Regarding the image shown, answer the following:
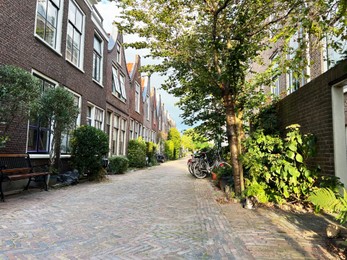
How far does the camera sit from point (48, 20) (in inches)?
383

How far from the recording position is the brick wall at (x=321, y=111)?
16.9 feet

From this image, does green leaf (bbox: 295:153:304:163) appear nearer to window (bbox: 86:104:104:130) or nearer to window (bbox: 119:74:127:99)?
window (bbox: 86:104:104:130)

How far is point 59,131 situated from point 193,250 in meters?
6.30

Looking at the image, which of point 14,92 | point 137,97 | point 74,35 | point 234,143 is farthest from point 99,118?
point 137,97

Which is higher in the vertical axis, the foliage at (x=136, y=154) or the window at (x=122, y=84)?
the window at (x=122, y=84)

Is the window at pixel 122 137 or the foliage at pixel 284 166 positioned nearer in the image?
the foliage at pixel 284 166

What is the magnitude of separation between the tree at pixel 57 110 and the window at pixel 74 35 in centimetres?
362

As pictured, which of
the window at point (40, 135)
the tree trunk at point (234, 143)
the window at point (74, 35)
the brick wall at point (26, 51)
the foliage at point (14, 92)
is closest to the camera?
the foliage at point (14, 92)

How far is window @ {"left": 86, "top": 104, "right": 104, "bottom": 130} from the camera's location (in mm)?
13758

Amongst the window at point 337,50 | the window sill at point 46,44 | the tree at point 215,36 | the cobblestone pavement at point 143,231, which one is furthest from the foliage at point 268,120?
the window sill at point 46,44

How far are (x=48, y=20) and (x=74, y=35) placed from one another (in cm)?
213

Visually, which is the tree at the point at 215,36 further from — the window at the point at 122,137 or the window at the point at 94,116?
the window at the point at 122,137

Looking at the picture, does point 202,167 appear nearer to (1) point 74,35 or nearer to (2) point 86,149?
(2) point 86,149

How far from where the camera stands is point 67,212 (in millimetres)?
5316
